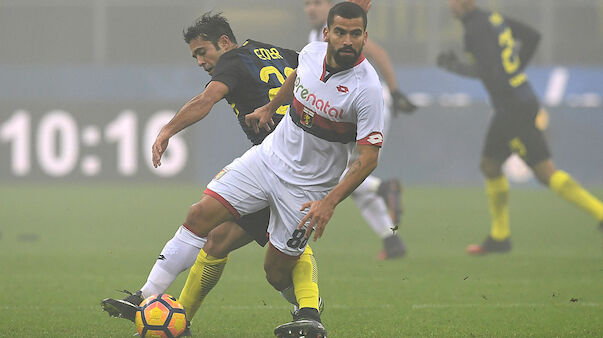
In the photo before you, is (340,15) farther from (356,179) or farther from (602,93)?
(602,93)

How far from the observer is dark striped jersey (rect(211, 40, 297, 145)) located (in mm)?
5645

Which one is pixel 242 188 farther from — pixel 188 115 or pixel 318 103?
pixel 318 103

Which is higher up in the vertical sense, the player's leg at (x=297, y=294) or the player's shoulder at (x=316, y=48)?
the player's shoulder at (x=316, y=48)

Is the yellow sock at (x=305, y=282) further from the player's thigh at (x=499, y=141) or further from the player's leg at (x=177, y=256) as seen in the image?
the player's thigh at (x=499, y=141)

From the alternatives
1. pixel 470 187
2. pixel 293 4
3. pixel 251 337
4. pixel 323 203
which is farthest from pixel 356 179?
pixel 293 4

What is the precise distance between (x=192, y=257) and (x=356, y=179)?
103 centimetres

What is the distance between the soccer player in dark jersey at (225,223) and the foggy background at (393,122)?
1200 cm

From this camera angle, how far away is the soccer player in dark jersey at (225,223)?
5.34 m

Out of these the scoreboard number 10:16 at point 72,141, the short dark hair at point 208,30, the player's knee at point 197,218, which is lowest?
the scoreboard number 10:16 at point 72,141

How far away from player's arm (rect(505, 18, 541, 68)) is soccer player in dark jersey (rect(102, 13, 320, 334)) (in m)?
5.06

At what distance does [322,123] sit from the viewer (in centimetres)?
517

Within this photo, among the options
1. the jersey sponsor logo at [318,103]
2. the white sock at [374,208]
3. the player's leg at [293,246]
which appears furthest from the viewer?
the white sock at [374,208]

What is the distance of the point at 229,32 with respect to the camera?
5.99 m

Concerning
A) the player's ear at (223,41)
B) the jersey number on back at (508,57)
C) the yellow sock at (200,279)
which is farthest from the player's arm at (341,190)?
the jersey number on back at (508,57)
